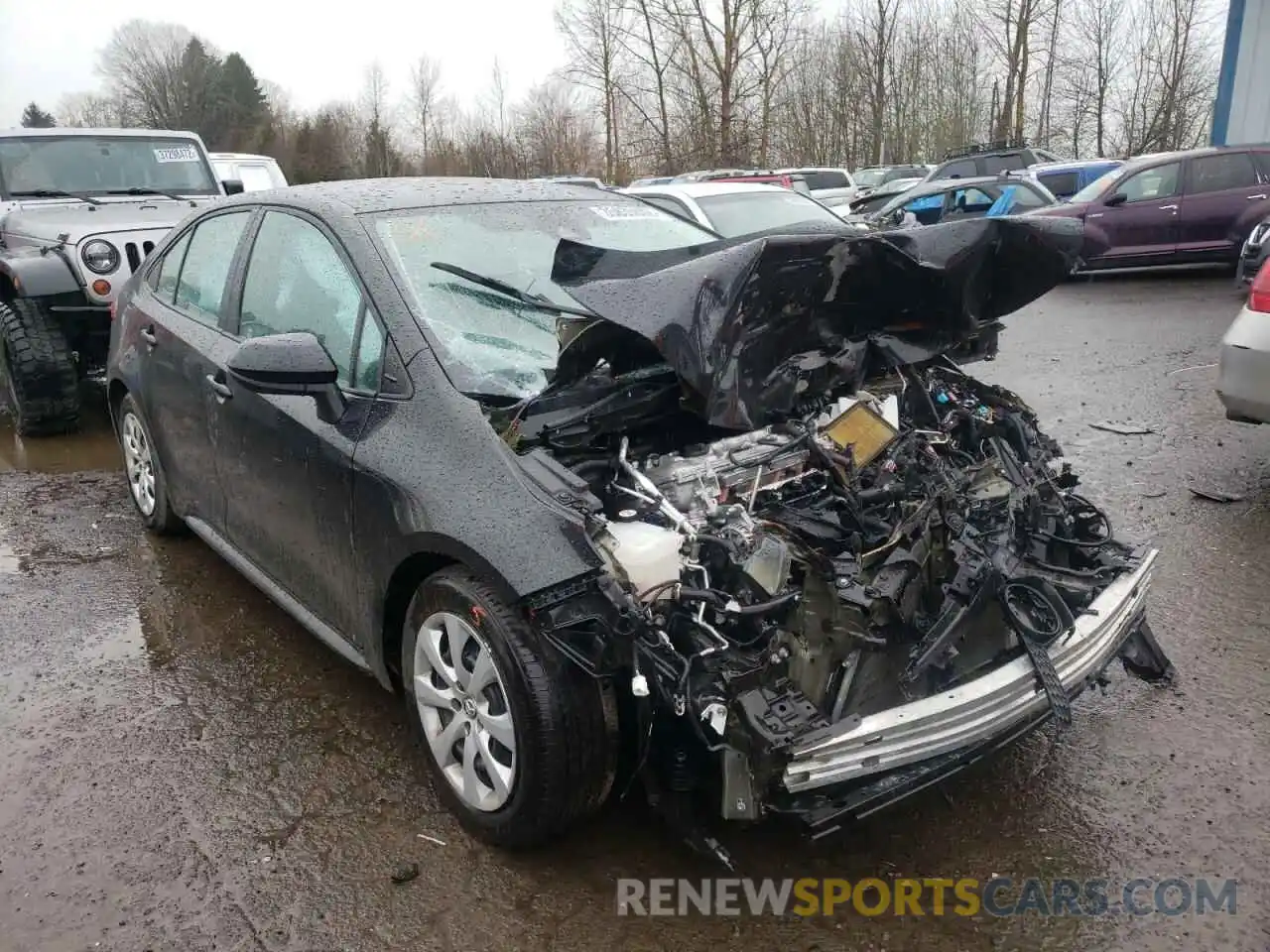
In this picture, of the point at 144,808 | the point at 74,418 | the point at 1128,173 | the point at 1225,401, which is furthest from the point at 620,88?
the point at 144,808

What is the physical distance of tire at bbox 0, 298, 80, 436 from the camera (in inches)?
267

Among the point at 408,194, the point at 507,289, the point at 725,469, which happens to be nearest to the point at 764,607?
the point at 725,469

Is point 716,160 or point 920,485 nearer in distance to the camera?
point 920,485

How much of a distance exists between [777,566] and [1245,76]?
21983 millimetres

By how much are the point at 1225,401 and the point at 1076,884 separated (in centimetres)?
335

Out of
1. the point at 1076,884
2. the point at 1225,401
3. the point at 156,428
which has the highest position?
the point at 156,428

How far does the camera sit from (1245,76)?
19.0 m

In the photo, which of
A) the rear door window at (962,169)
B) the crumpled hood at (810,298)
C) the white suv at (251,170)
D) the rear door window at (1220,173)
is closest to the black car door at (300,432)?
the crumpled hood at (810,298)

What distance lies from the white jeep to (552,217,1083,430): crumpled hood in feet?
17.9

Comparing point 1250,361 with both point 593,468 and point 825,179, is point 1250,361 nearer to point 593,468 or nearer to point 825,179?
point 593,468

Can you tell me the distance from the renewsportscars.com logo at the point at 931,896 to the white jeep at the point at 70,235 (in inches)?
249

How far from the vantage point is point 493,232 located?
3.47 metres

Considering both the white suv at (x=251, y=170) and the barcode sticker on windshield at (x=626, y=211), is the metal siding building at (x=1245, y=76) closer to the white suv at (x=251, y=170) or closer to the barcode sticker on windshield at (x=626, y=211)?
the white suv at (x=251, y=170)

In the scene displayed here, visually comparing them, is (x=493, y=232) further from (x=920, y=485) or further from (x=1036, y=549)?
(x=1036, y=549)
